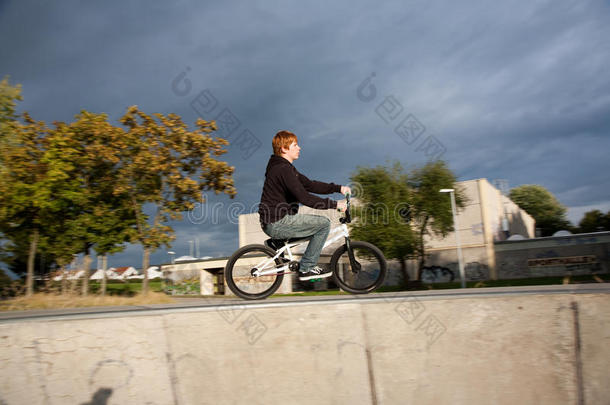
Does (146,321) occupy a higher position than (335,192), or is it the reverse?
(335,192)

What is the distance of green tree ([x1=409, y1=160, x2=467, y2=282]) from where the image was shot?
32562 millimetres

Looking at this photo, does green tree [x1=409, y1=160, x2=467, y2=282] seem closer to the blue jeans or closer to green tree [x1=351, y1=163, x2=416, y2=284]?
green tree [x1=351, y1=163, x2=416, y2=284]

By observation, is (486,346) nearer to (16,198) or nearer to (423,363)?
(423,363)

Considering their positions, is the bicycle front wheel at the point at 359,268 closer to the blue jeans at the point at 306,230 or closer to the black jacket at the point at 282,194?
the blue jeans at the point at 306,230

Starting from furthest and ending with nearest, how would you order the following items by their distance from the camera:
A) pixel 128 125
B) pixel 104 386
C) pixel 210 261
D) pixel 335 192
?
pixel 210 261
pixel 128 125
pixel 335 192
pixel 104 386

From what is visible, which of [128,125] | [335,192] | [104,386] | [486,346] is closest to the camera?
[104,386]

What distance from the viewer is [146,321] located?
306cm

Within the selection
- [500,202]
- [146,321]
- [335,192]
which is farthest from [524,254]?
[146,321]

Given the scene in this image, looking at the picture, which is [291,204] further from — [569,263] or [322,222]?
[569,263]

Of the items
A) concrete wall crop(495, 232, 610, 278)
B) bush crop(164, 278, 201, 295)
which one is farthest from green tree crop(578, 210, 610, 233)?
bush crop(164, 278, 201, 295)

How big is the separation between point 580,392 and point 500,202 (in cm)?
5477

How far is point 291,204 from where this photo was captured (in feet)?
16.7

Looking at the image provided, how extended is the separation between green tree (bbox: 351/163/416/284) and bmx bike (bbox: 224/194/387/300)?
85.7 ft

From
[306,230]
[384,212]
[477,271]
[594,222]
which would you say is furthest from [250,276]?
[594,222]
